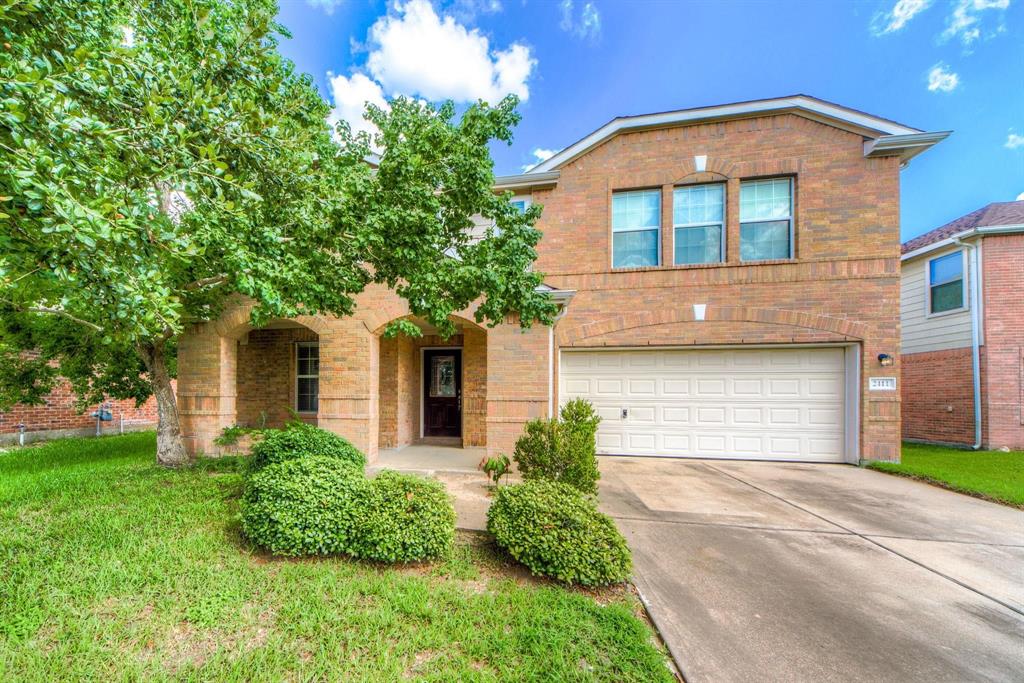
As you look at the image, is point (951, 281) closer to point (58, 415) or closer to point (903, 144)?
point (903, 144)

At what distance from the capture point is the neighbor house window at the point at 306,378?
941cm

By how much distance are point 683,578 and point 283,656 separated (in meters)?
2.92

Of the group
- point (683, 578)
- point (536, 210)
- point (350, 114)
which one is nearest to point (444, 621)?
point (683, 578)

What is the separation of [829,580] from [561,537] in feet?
7.47

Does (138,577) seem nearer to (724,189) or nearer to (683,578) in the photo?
(683,578)

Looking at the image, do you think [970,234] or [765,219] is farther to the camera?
[970,234]

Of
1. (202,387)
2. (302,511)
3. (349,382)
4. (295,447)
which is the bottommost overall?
(302,511)

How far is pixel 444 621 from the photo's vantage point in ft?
8.28

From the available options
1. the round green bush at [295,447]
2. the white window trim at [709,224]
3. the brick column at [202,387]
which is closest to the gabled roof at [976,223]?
the white window trim at [709,224]

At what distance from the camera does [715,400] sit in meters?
7.57

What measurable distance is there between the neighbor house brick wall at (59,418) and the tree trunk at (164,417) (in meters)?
2.79

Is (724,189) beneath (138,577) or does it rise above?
above

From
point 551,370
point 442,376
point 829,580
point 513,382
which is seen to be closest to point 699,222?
point 551,370

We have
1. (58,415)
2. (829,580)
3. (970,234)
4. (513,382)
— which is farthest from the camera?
(58,415)
